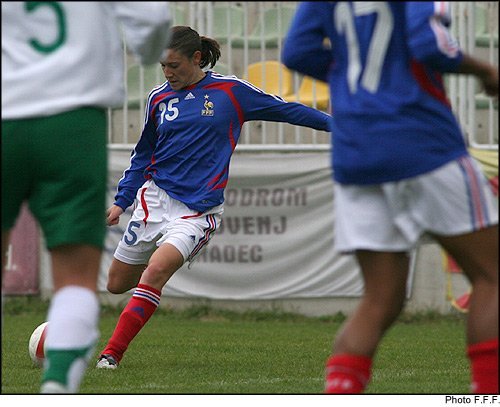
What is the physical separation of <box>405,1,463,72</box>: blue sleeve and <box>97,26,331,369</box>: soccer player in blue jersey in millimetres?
3083

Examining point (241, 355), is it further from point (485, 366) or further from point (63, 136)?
point (63, 136)

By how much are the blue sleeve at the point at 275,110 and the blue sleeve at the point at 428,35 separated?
2725 mm

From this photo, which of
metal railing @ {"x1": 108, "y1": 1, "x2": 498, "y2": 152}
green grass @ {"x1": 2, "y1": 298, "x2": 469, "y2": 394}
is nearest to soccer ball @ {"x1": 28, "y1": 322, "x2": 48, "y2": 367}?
green grass @ {"x1": 2, "y1": 298, "x2": 469, "y2": 394}

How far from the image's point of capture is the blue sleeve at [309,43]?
13.3ft

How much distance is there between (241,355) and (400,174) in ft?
12.8

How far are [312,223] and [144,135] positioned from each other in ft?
12.0

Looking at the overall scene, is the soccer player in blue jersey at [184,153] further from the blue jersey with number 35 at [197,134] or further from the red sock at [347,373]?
the red sock at [347,373]

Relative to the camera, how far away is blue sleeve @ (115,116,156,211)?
23.1 feet

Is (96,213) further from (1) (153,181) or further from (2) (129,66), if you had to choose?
(2) (129,66)

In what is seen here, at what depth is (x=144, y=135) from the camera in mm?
7055

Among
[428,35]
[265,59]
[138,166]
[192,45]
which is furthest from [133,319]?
[265,59]

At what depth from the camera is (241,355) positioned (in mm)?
7512

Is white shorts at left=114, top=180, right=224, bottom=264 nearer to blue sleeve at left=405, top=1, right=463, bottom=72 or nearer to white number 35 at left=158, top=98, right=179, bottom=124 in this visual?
white number 35 at left=158, top=98, right=179, bottom=124

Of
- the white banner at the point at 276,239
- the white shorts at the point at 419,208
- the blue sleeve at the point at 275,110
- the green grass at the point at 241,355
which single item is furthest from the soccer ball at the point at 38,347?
the white banner at the point at 276,239
